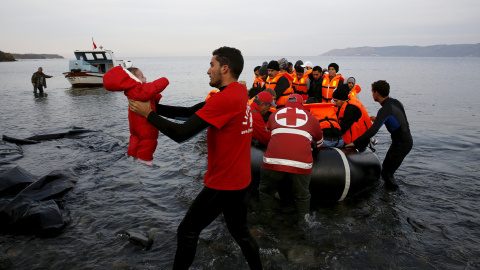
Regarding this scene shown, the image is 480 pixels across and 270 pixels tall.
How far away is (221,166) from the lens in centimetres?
273

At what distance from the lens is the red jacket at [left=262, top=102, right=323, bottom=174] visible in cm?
432

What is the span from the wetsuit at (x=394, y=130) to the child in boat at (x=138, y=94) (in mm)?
3970

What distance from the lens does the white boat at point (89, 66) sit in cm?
2848

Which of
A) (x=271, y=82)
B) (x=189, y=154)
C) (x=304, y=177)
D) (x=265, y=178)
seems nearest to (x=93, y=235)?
(x=265, y=178)

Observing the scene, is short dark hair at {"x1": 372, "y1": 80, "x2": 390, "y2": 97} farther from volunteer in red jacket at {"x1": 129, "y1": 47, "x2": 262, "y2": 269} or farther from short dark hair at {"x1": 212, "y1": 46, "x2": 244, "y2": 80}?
short dark hair at {"x1": 212, "y1": 46, "x2": 244, "y2": 80}

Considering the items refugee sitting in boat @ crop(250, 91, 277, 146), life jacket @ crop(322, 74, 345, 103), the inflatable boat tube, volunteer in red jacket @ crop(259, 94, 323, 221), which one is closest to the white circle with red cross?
volunteer in red jacket @ crop(259, 94, 323, 221)

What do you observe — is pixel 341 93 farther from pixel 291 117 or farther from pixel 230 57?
pixel 230 57

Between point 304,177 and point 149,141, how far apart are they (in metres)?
2.47

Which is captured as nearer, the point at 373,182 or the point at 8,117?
the point at 373,182

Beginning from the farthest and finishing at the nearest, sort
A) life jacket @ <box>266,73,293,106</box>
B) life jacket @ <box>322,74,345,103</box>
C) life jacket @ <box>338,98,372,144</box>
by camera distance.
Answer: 1. life jacket @ <box>322,74,345,103</box>
2. life jacket @ <box>266,73,293,106</box>
3. life jacket @ <box>338,98,372,144</box>

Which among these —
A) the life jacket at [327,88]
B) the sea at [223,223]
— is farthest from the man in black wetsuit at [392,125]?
the life jacket at [327,88]

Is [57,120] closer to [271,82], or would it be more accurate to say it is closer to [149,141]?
[271,82]

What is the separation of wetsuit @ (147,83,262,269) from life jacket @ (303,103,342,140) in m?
3.23

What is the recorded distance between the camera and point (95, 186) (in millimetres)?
6551
